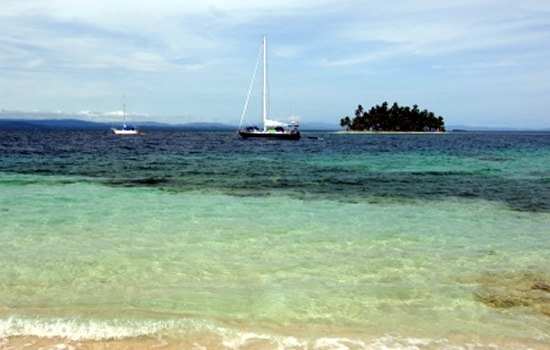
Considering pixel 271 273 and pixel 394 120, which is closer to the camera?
pixel 271 273

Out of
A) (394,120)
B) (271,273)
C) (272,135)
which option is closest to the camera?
(271,273)

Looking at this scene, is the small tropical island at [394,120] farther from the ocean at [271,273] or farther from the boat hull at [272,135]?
the ocean at [271,273]

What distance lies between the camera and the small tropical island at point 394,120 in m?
183

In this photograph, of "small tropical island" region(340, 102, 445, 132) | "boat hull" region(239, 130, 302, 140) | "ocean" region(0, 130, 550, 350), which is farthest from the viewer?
"small tropical island" region(340, 102, 445, 132)

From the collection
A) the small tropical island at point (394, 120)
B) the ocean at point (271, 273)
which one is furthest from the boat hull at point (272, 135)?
the small tropical island at point (394, 120)

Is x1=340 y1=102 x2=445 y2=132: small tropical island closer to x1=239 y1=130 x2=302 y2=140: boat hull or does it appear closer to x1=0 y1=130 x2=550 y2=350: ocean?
x1=239 y1=130 x2=302 y2=140: boat hull

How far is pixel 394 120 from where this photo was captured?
183250mm

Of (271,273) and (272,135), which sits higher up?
(272,135)

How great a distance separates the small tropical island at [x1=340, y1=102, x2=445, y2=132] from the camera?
183 meters

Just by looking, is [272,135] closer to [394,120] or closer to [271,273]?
[271,273]

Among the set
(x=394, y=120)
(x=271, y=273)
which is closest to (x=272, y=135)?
(x=271, y=273)

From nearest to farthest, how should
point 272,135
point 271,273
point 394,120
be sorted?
point 271,273, point 272,135, point 394,120

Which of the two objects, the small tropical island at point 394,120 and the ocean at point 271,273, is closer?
the ocean at point 271,273

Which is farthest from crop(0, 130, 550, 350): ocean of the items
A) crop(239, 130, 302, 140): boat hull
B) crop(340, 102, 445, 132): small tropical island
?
crop(340, 102, 445, 132): small tropical island
